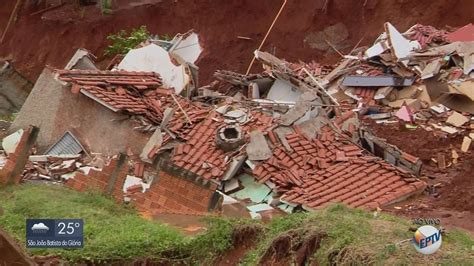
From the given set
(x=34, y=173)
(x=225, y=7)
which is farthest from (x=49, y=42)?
(x=34, y=173)

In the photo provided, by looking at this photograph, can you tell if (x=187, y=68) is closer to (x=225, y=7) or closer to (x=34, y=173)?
(x=34, y=173)

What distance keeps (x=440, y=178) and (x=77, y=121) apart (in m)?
6.16

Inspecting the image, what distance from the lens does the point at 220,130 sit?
1402 centimetres

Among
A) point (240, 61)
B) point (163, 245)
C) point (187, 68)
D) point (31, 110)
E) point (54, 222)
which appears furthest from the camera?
point (240, 61)

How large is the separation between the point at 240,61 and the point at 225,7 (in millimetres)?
2518

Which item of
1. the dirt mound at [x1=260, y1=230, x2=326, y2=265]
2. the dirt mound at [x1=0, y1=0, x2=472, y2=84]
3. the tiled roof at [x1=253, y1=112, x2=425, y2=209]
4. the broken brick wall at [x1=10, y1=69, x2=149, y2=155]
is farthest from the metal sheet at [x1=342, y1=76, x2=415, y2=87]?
the dirt mound at [x1=260, y1=230, x2=326, y2=265]

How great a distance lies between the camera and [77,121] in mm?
14766

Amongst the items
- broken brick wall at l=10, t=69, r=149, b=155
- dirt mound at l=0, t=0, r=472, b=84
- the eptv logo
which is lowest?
the eptv logo

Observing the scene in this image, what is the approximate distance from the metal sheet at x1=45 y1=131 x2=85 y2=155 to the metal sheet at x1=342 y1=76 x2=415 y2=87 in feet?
17.7
